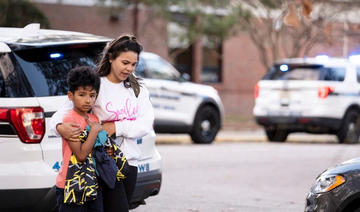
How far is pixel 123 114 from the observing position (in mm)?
5566

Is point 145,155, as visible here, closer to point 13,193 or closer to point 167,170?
point 13,193

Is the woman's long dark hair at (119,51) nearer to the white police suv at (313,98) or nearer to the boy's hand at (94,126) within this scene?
the boy's hand at (94,126)

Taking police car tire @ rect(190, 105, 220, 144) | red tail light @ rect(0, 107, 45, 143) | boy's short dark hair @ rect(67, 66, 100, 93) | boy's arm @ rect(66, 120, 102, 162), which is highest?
boy's short dark hair @ rect(67, 66, 100, 93)

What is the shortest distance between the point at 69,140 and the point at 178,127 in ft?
40.3

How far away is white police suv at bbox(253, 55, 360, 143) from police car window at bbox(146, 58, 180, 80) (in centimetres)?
267

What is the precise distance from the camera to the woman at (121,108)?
5.45m

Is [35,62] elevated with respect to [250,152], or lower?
elevated

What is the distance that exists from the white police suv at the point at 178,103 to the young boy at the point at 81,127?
35.7ft

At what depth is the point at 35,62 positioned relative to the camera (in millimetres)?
6883

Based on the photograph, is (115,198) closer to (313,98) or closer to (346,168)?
(346,168)

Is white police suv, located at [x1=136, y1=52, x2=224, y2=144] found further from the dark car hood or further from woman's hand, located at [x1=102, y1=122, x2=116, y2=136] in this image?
woman's hand, located at [x1=102, y1=122, x2=116, y2=136]

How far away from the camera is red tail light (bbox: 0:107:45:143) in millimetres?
6625

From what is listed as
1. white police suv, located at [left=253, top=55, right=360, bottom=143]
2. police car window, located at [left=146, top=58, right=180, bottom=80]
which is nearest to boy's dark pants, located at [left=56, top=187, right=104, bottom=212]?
police car window, located at [left=146, top=58, right=180, bottom=80]

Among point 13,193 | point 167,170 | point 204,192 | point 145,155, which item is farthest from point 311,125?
point 13,193
